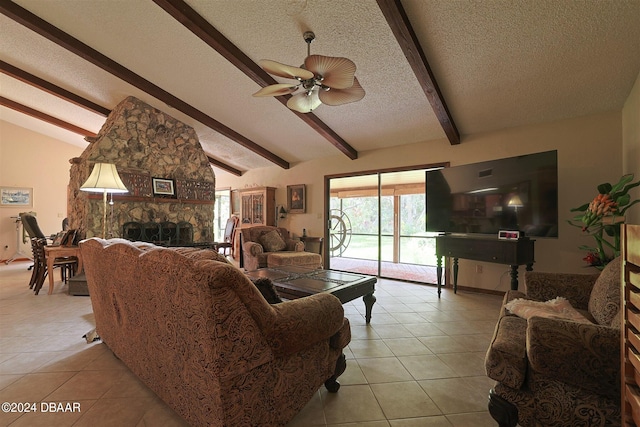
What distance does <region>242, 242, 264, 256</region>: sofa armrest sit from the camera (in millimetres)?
5117

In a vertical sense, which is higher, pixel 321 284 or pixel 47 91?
pixel 47 91

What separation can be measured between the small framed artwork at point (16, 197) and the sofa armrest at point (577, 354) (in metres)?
9.87

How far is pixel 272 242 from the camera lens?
5473 mm

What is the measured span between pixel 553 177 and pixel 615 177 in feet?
2.89

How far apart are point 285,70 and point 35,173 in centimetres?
828

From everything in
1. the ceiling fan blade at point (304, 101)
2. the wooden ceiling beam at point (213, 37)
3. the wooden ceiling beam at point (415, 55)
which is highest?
the wooden ceiling beam at point (213, 37)

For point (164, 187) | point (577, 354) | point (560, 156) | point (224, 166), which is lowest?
point (577, 354)

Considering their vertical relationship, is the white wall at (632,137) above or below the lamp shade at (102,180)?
above

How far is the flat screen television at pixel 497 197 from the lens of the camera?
3.15m

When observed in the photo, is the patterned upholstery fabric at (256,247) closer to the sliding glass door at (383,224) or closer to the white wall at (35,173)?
the sliding glass door at (383,224)

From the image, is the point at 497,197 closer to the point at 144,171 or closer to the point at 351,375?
the point at 351,375

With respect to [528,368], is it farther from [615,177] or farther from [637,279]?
[615,177]

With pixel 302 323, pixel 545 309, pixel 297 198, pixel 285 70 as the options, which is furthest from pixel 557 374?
pixel 297 198

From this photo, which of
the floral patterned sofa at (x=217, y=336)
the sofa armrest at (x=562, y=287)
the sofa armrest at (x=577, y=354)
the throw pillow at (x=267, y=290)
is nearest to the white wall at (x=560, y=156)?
the sofa armrest at (x=562, y=287)
